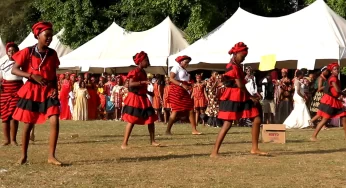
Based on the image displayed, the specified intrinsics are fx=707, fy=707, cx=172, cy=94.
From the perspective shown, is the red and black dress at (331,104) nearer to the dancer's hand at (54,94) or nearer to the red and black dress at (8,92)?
the red and black dress at (8,92)

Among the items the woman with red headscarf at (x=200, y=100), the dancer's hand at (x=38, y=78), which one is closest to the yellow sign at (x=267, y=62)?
the woman with red headscarf at (x=200, y=100)

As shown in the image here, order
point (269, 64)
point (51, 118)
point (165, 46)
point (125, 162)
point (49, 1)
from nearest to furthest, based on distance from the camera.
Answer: point (51, 118) < point (125, 162) < point (269, 64) < point (165, 46) < point (49, 1)

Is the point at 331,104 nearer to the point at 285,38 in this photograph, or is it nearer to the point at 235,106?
the point at 235,106

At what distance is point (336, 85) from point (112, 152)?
4.86m

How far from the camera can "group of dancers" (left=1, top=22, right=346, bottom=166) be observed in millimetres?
9547

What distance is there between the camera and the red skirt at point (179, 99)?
15664 millimetres

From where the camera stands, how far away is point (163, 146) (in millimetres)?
13141

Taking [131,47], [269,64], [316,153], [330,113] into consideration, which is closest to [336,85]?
[330,113]

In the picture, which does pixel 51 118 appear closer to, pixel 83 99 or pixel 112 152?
pixel 112 152

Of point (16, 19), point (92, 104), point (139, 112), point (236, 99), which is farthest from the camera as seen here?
point (16, 19)

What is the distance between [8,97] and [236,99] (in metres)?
4.79

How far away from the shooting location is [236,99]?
1082 centimetres

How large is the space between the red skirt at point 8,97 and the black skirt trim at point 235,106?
4.32m

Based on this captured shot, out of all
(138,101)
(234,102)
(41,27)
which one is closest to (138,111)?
(138,101)
